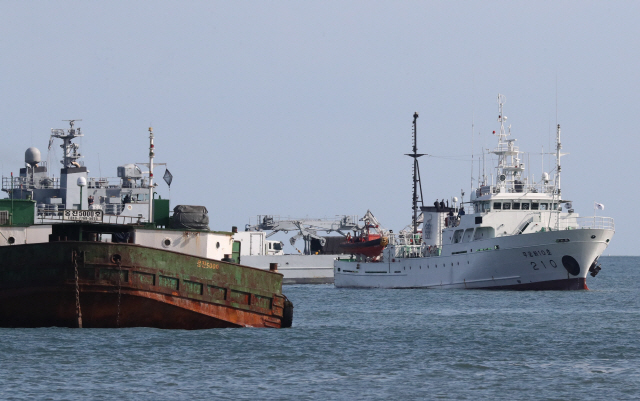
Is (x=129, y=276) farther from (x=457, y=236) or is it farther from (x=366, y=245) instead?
(x=366, y=245)

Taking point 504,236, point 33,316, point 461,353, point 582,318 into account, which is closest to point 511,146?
point 504,236

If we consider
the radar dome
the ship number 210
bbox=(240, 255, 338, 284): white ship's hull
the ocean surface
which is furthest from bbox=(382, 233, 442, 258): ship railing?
the ship number 210

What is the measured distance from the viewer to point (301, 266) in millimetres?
98938

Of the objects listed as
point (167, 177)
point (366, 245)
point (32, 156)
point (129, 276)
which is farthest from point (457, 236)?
point (129, 276)

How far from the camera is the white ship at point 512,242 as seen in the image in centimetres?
6209

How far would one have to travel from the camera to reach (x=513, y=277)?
212 feet

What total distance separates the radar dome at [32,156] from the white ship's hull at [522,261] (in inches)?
1245

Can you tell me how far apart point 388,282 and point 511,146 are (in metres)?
16.3

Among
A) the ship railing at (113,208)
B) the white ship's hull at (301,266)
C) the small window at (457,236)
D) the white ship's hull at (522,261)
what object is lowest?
the white ship's hull at (301,266)

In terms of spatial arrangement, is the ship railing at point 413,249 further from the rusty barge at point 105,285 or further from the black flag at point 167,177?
the rusty barge at point 105,285

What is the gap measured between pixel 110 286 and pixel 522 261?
133ft

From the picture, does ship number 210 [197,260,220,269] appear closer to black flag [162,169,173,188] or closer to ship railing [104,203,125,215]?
black flag [162,169,173,188]

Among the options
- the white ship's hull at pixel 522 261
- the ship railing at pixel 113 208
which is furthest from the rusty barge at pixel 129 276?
the ship railing at pixel 113 208

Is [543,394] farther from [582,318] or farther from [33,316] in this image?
[582,318]
